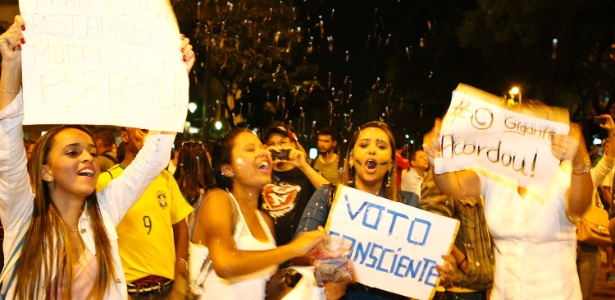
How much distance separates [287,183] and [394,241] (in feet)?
6.61

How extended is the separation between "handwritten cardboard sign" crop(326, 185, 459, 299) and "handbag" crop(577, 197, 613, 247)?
2134mm

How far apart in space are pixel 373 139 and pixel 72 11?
1.95m

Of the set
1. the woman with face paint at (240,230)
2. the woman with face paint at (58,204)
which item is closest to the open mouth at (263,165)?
the woman with face paint at (240,230)

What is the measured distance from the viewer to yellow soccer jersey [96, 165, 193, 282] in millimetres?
5797

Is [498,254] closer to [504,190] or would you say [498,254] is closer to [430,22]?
[504,190]

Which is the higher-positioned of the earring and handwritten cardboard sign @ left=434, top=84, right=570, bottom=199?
handwritten cardboard sign @ left=434, top=84, right=570, bottom=199

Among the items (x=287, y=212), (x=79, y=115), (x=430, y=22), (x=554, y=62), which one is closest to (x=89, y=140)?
(x=79, y=115)

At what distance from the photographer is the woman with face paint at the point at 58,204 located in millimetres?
3531

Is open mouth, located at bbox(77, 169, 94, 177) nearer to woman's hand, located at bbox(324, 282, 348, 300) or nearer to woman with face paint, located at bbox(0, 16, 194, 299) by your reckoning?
woman with face paint, located at bbox(0, 16, 194, 299)

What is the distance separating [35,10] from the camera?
3.69 meters

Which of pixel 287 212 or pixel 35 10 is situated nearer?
pixel 35 10

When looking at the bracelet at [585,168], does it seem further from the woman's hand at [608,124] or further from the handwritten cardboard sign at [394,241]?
the woman's hand at [608,124]

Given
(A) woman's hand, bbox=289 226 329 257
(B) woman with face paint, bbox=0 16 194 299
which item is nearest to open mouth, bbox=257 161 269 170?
(A) woman's hand, bbox=289 226 329 257

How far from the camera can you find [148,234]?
19.4ft
